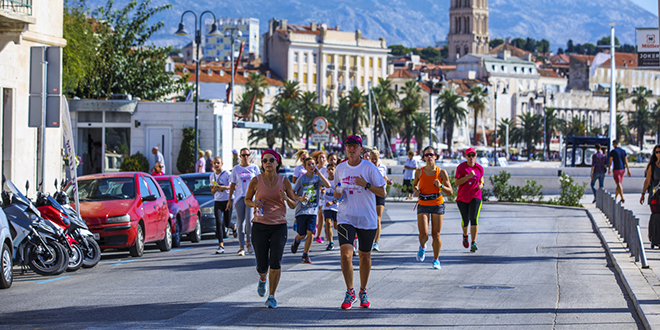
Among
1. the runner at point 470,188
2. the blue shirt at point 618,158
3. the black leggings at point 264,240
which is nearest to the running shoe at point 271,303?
the black leggings at point 264,240

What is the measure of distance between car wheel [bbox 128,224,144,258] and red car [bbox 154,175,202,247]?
5.49ft

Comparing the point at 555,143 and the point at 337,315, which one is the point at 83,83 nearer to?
the point at 337,315

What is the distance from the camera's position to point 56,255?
462 inches

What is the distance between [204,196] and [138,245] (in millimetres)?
5117

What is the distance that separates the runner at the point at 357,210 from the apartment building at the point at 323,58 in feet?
411

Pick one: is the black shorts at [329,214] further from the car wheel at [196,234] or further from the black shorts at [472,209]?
the car wheel at [196,234]

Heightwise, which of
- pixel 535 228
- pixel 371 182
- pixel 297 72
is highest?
pixel 297 72

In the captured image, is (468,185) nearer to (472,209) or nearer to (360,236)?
(472,209)

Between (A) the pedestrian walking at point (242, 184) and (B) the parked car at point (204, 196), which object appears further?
(B) the parked car at point (204, 196)

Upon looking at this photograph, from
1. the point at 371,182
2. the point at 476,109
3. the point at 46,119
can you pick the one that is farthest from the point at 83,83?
the point at 476,109

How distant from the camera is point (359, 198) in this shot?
8805mm

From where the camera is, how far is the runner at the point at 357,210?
8688 mm

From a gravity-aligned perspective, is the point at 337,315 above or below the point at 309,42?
below

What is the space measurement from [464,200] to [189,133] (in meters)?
22.1
